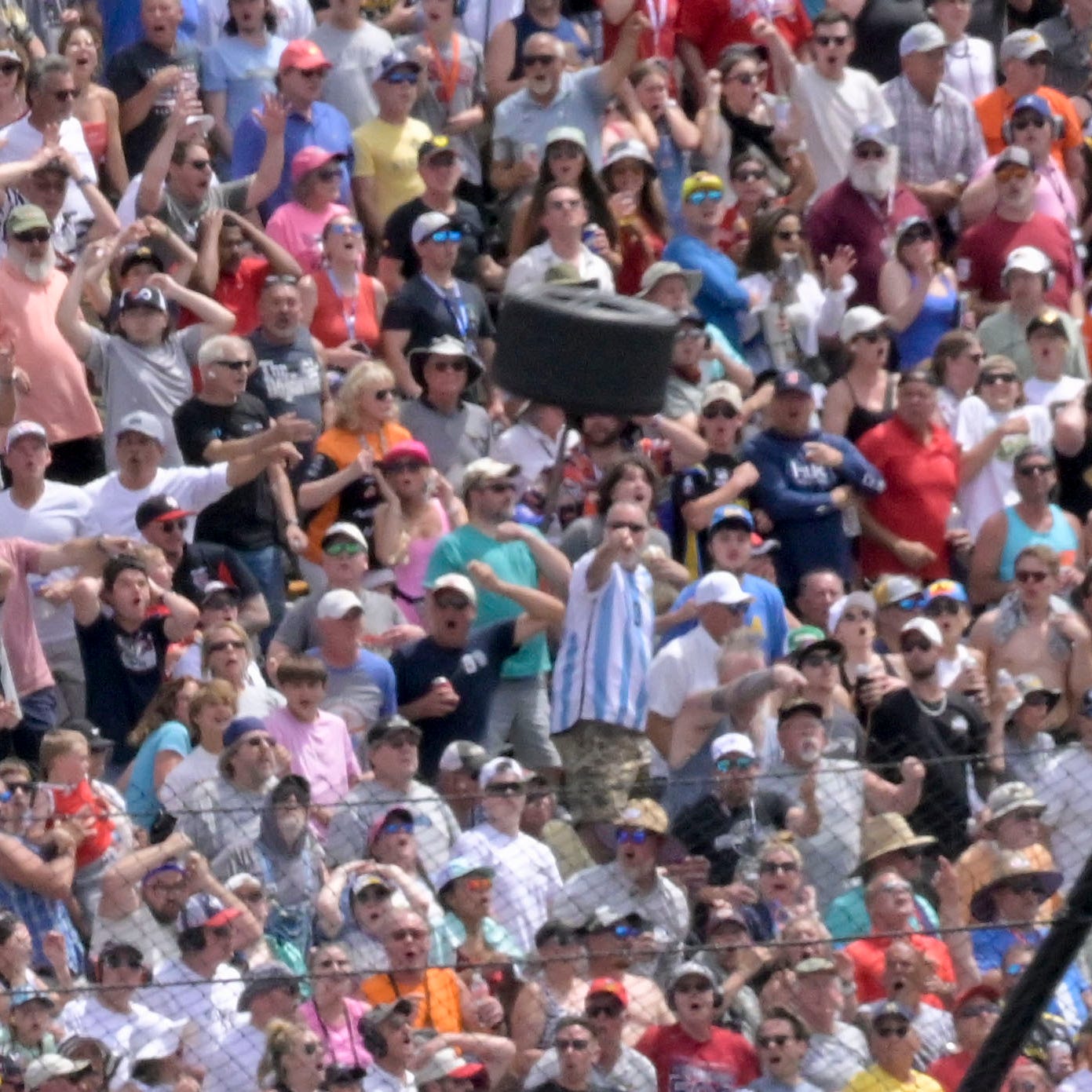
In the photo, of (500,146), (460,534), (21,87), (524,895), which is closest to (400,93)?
(500,146)

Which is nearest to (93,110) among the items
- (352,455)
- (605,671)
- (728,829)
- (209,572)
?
(352,455)

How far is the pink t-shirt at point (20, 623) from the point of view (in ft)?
39.4

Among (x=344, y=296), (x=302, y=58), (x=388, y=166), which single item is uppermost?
(x=302, y=58)

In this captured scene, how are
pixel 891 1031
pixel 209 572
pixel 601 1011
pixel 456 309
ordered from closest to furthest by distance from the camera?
1. pixel 601 1011
2. pixel 891 1031
3. pixel 209 572
4. pixel 456 309

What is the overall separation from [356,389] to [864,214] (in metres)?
2.98

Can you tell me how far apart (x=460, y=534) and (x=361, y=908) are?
2.08m

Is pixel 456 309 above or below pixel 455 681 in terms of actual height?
above

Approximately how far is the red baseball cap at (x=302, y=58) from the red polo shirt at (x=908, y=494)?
8.51 ft

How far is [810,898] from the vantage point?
437 inches

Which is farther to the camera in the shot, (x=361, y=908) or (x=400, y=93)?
(x=400, y=93)

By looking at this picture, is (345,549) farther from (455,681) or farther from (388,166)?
(388,166)

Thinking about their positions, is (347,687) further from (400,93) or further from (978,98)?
(978,98)

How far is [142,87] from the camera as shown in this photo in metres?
14.6

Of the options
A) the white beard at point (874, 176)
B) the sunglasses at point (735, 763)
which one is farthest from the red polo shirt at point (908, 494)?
the sunglasses at point (735, 763)
